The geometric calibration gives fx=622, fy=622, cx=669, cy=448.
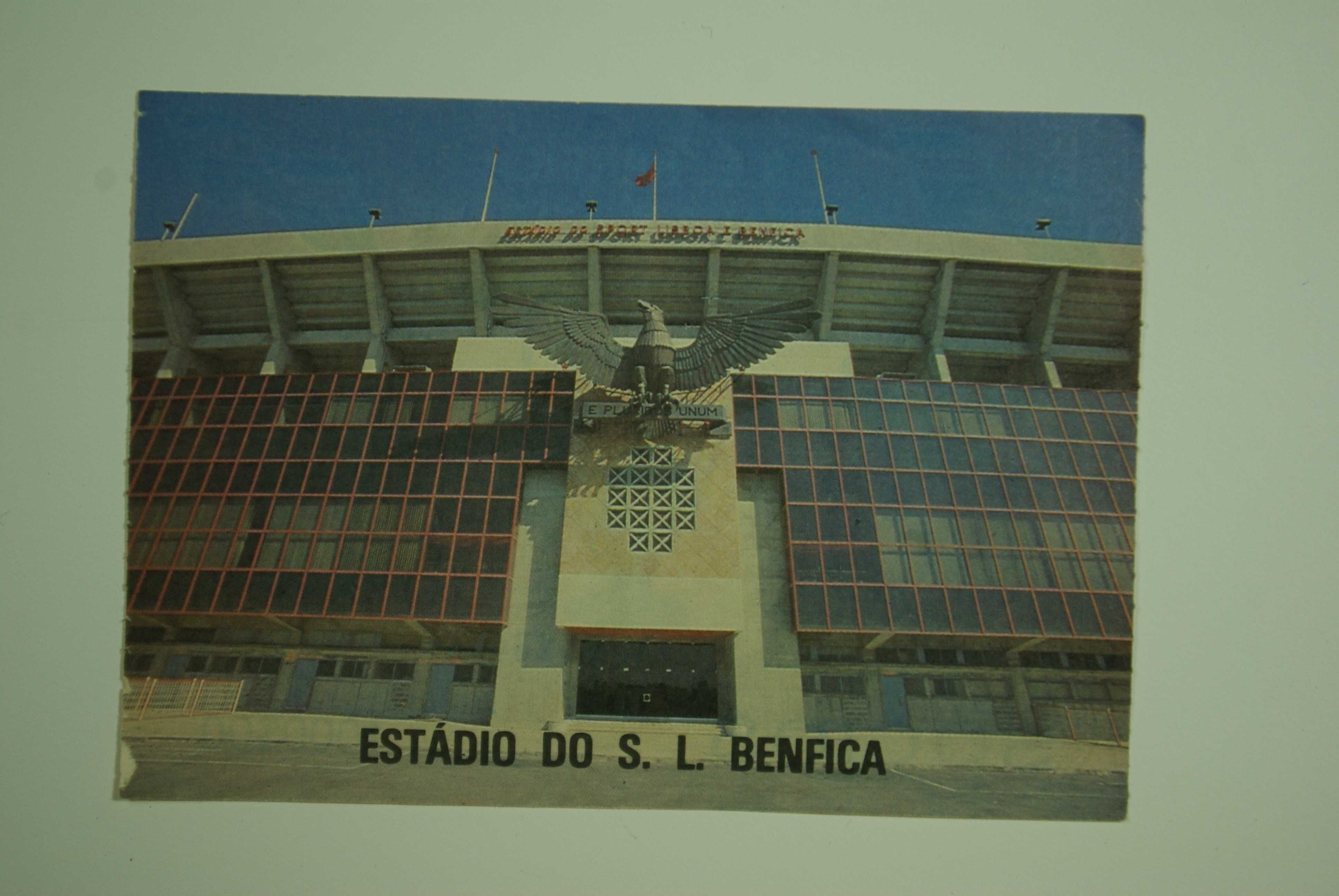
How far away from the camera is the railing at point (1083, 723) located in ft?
31.4

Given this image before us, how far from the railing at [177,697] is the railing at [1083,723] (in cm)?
1504

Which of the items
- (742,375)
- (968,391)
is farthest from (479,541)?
(968,391)

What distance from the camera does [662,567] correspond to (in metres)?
14.6

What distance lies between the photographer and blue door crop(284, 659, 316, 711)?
49.9 ft

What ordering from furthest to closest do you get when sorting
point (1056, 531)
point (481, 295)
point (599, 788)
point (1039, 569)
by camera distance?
point (481, 295) < point (1056, 531) < point (1039, 569) < point (599, 788)

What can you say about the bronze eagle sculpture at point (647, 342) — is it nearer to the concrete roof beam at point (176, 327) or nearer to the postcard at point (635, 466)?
the postcard at point (635, 466)

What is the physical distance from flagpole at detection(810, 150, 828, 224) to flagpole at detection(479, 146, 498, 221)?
19.0ft

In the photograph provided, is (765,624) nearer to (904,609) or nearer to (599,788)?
(904,609)

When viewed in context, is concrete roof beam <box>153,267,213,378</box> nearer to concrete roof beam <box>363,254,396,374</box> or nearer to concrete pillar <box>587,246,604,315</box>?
concrete roof beam <box>363,254,396,374</box>

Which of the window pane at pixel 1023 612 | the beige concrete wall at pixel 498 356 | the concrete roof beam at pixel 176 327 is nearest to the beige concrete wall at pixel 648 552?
the beige concrete wall at pixel 498 356

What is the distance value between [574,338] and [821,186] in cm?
642

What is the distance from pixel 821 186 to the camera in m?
12.3

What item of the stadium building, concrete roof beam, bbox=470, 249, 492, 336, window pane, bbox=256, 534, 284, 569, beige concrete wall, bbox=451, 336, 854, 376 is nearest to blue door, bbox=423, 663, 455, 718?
the stadium building

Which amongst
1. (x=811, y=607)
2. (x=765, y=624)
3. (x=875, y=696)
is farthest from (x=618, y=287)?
(x=875, y=696)
